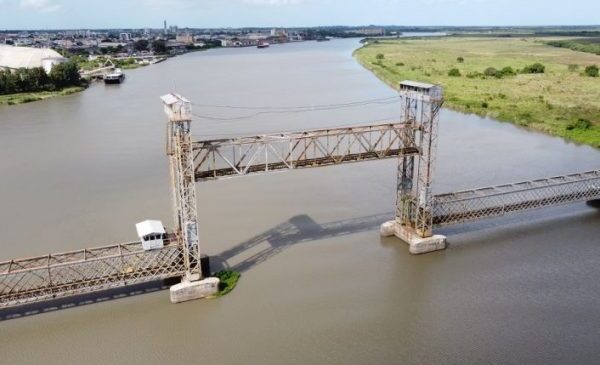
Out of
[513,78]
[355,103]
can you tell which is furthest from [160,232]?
[513,78]

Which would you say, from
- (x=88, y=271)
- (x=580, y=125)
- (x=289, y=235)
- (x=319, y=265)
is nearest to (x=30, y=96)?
(x=289, y=235)

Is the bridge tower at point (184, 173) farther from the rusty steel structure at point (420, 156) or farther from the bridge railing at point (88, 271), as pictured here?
the rusty steel structure at point (420, 156)

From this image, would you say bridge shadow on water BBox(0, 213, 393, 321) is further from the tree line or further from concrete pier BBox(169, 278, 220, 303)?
the tree line

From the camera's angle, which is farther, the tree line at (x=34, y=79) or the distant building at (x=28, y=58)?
the distant building at (x=28, y=58)

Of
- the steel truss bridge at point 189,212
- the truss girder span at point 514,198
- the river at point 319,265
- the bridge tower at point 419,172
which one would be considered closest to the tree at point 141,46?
the river at point 319,265

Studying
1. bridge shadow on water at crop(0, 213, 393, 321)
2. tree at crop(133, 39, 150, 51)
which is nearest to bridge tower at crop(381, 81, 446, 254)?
bridge shadow on water at crop(0, 213, 393, 321)

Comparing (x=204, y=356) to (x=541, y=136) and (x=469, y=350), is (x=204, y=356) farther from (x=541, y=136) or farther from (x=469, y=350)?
(x=541, y=136)

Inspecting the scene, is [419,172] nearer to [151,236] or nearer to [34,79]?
[151,236]

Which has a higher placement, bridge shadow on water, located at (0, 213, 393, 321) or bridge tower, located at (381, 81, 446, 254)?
bridge tower, located at (381, 81, 446, 254)
